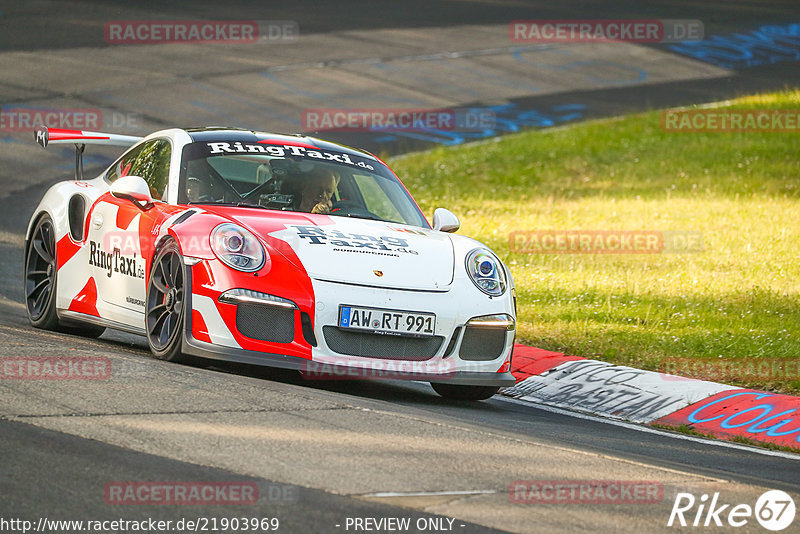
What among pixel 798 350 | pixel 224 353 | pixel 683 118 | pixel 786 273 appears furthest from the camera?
A: pixel 683 118

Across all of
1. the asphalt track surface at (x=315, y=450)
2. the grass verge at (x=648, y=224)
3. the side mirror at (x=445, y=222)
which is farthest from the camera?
the grass verge at (x=648, y=224)

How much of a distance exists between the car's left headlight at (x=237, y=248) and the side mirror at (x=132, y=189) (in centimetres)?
81

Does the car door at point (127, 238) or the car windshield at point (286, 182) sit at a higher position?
the car windshield at point (286, 182)

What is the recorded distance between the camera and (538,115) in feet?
76.5

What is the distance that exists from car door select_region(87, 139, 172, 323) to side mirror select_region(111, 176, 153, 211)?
0.36 ft

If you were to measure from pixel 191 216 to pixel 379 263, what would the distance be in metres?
1.15

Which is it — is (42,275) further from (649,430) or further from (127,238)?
(649,430)

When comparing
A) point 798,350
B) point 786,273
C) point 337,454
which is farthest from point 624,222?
point 337,454

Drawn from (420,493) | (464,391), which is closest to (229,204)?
(464,391)

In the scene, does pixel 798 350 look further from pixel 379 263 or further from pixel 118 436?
pixel 118 436

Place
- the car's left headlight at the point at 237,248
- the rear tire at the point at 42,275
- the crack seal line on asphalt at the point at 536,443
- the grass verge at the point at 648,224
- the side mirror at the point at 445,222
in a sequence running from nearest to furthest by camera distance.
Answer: the crack seal line on asphalt at the point at 536,443
the car's left headlight at the point at 237,248
the side mirror at the point at 445,222
the rear tire at the point at 42,275
the grass verge at the point at 648,224

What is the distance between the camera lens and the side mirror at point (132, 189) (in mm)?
7562

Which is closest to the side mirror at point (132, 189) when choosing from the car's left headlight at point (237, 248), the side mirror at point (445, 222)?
the car's left headlight at point (237, 248)

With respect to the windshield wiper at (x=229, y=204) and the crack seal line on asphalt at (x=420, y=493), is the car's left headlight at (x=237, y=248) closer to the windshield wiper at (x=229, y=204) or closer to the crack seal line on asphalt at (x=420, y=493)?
the windshield wiper at (x=229, y=204)
